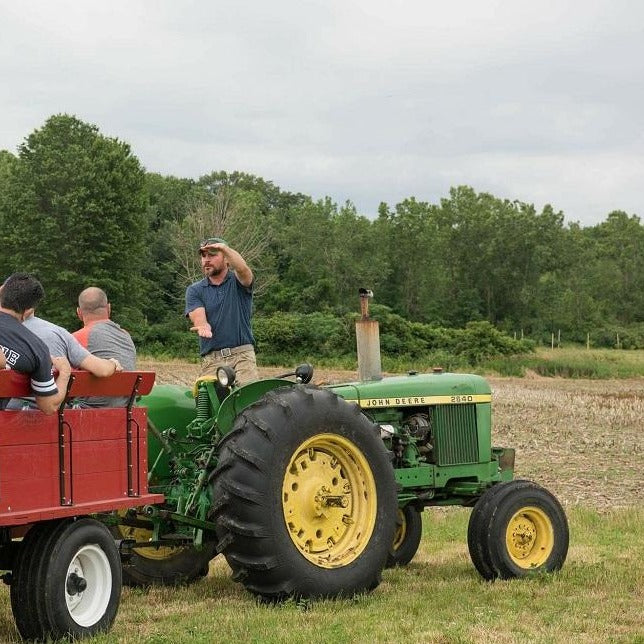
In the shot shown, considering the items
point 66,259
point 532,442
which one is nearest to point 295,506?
point 532,442

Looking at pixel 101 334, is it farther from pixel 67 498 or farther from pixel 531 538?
pixel 531 538

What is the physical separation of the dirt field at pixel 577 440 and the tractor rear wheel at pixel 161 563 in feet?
5.19

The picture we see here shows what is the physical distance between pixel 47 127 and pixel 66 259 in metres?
7.21

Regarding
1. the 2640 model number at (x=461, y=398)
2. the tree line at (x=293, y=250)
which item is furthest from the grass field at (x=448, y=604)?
the tree line at (x=293, y=250)

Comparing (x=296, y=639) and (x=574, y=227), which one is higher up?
(x=574, y=227)

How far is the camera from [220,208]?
49.0m

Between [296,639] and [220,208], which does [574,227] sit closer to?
[220,208]

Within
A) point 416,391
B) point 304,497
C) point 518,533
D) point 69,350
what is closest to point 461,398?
point 416,391

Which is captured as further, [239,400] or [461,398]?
[461,398]

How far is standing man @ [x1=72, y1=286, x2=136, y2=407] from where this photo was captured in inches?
260

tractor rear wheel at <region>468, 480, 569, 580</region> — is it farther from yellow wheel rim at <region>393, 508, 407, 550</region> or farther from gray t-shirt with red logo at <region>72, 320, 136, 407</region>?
gray t-shirt with red logo at <region>72, 320, 136, 407</region>

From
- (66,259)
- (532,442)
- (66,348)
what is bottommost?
(532,442)

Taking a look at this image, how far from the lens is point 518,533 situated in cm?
757

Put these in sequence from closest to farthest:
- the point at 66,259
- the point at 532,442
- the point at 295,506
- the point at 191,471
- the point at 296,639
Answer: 1. the point at 296,639
2. the point at 295,506
3. the point at 191,471
4. the point at 532,442
5. the point at 66,259
